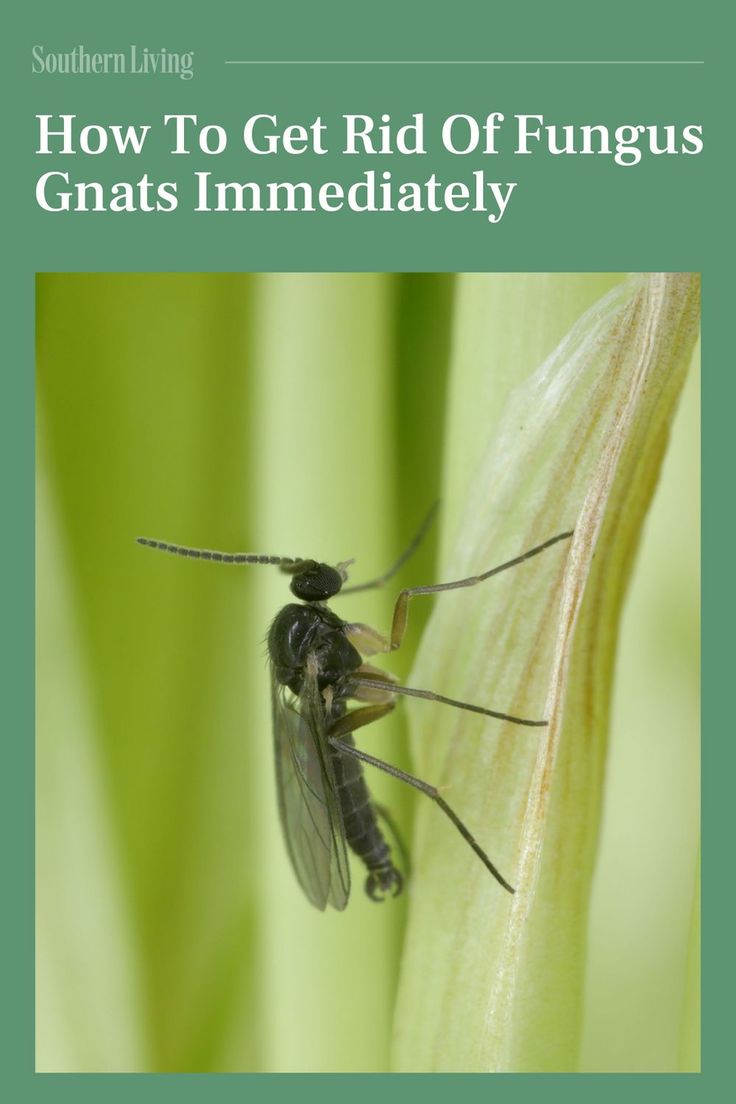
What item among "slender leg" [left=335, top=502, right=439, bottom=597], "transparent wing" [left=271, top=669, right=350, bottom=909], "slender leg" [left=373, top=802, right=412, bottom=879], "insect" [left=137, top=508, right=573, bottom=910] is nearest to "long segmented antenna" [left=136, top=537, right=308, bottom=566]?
"insect" [left=137, top=508, right=573, bottom=910]

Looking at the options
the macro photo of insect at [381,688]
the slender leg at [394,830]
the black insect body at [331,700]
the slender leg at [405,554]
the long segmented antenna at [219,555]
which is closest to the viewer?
the macro photo of insect at [381,688]

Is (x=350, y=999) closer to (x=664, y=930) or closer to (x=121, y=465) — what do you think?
(x=664, y=930)

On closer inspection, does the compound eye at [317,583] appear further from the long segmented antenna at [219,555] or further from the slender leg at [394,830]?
the slender leg at [394,830]

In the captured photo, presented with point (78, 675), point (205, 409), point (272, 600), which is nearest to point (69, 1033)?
point (78, 675)

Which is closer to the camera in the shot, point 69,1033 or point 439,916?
point 439,916

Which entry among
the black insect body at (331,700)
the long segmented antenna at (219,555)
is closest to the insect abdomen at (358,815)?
the black insect body at (331,700)

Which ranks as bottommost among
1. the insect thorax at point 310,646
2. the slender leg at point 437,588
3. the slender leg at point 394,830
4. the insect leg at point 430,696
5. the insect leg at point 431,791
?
the slender leg at point 394,830

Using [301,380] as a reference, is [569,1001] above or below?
below
